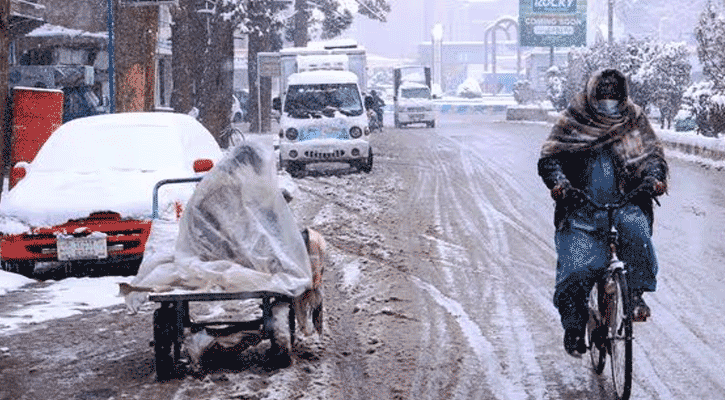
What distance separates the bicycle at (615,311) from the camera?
625cm

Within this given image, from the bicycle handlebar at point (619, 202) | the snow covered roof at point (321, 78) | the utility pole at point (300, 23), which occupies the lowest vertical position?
the bicycle handlebar at point (619, 202)

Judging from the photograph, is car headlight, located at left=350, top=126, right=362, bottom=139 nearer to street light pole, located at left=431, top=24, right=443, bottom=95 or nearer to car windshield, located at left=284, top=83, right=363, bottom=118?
car windshield, located at left=284, top=83, right=363, bottom=118

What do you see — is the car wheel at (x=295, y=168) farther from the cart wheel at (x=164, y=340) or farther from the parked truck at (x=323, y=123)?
the cart wheel at (x=164, y=340)

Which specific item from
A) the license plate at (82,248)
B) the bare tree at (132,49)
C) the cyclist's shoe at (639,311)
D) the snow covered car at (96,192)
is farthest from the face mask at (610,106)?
the bare tree at (132,49)

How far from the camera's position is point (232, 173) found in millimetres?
7527

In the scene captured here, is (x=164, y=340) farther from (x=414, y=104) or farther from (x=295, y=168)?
(x=414, y=104)

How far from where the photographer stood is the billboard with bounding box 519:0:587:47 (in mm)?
64188

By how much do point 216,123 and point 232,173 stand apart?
19585 mm

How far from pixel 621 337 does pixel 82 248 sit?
20.5 feet

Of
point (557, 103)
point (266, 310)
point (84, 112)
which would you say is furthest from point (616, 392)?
point (557, 103)

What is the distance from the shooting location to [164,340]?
7.08 m

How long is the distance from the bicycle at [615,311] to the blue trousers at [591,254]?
2.3 inches

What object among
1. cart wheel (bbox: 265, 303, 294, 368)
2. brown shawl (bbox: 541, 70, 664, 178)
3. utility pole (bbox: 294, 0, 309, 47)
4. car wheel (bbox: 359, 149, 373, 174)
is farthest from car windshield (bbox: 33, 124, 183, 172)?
utility pole (bbox: 294, 0, 309, 47)

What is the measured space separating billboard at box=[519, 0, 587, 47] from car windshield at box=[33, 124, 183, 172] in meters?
52.8
